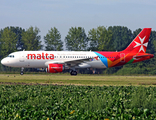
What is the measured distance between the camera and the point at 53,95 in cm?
1819

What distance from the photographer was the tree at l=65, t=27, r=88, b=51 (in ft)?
273

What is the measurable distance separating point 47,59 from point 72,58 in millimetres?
4539

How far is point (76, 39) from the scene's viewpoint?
8675 cm

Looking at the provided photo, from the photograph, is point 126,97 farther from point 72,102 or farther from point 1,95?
point 1,95

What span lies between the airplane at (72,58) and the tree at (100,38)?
29225 millimetres

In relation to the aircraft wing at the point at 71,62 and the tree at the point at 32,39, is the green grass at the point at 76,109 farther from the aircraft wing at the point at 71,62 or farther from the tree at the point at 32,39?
the tree at the point at 32,39

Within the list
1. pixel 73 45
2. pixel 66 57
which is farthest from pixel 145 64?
pixel 66 57

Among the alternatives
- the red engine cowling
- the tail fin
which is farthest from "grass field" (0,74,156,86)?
the tail fin

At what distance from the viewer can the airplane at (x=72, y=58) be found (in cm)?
4756

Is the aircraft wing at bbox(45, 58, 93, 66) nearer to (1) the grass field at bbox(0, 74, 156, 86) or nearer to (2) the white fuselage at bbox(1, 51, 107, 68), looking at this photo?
(2) the white fuselage at bbox(1, 51, 107, 68)

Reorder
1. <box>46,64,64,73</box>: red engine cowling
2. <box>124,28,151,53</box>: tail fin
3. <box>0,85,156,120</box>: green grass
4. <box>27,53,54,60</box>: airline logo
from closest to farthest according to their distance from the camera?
<box>0,85,156,120</box>: green grass < <box>46,64,64,73</box>: red engine cowling < <box>27,53,54,60</box>: airline logo < <box>124,28,151,53</box>: tail fin

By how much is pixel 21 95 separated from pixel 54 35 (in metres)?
66.3

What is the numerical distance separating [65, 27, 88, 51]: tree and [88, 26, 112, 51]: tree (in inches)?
102

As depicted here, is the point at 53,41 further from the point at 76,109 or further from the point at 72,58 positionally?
the point at 76,109
